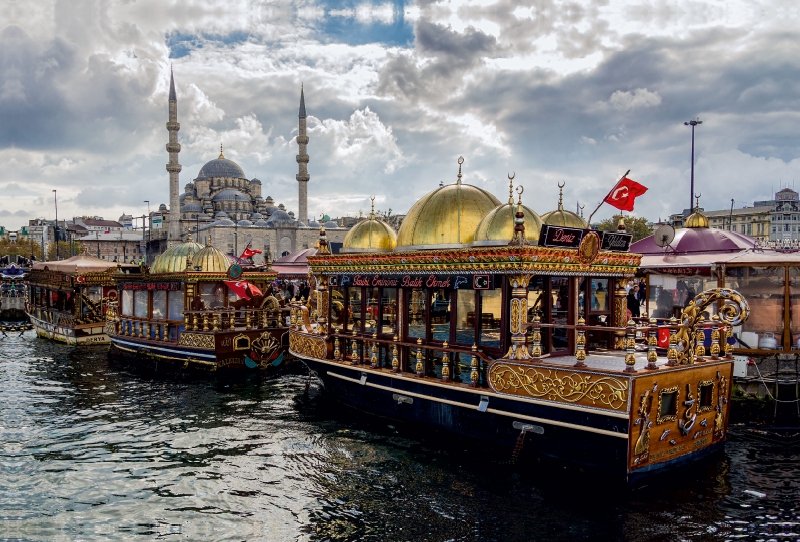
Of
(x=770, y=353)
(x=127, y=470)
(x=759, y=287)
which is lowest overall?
(x=127, y=470)

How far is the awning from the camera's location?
1830 centimetres

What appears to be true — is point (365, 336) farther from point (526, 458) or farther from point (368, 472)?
point (526, 458)

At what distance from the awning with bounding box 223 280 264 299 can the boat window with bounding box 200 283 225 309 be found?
1.40 feet

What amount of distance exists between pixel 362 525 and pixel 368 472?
1.71m

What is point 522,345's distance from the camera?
9273 mm

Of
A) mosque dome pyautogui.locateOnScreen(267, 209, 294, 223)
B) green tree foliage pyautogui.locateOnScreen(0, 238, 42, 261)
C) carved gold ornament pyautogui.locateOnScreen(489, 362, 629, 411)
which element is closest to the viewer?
carved gold ornament pyautogui.locateOnScreen(489, 362, 629, 411)

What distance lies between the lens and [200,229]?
75.7 m

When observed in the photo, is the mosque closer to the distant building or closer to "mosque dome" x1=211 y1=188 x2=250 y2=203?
"mosque dome" x1=211 y1=188 x2=250 y2=203

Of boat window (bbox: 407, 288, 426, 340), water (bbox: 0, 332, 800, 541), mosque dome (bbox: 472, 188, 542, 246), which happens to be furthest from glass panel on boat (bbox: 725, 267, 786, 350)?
boat window (bbox: 407, 288, 426, 340)

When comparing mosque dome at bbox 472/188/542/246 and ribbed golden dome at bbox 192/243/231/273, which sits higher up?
mosque dome at bbox 472/188/542/246

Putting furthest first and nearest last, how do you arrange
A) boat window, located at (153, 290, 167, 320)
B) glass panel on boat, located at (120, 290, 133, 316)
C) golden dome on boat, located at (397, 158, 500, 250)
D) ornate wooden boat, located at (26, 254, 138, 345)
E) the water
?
1. ornate wooden boat, located at (26, 254, 138, 345)
2. glass panel on boat, located at (120, 290, 133, 316)
3. boat window, located at (153, 290, 167, 320)
4. golden dome on boat, located at (397, 158, 500, 250)
5. the water

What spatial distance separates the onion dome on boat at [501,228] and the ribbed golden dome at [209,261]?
10599 mm

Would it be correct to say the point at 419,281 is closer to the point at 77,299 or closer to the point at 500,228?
the point at 500,228

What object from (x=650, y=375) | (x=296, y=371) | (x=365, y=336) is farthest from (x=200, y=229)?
(x=650, y=375)
